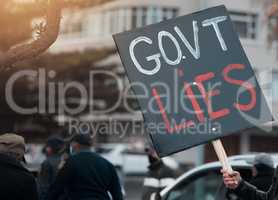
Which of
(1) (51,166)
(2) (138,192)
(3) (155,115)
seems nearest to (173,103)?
(3) (155,115)

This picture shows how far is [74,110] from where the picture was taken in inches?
939

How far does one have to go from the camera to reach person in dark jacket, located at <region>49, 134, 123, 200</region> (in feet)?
20.9

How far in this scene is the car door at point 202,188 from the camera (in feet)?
24.9

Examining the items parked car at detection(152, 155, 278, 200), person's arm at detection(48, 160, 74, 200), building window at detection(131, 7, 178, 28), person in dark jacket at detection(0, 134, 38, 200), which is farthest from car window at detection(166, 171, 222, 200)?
building window at detection(131, 7, 178, 28)

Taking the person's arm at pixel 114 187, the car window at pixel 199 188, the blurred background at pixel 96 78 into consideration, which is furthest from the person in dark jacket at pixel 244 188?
the blurred background at pixel 96 78

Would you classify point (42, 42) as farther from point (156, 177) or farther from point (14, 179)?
point (156, 177)

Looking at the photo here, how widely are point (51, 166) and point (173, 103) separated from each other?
132 inches

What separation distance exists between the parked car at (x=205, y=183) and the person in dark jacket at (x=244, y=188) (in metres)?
1.45

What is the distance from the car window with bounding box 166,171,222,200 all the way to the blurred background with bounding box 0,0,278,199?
2.85 feet

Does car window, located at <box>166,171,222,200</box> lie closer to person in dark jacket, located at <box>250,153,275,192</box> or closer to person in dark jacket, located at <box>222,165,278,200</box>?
person in dark jacket, located at <box>250,153,275,192</box>

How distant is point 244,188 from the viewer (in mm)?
5812

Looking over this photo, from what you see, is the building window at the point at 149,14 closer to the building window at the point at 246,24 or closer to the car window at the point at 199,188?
the building window at the point at 246,24

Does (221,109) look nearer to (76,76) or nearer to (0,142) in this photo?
(0,142)

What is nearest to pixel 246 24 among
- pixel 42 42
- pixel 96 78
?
pixel 96 78
